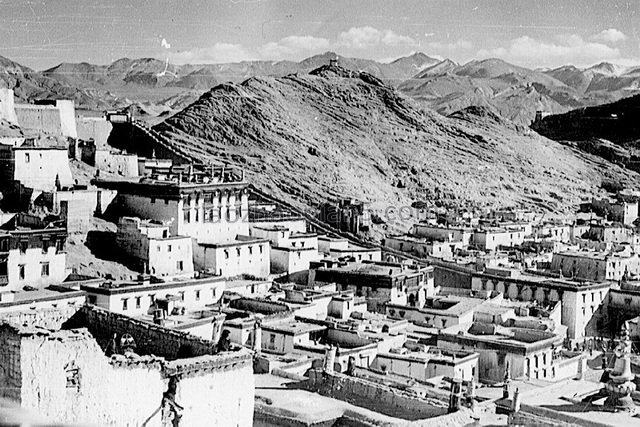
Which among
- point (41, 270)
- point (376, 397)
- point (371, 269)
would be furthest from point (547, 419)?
point (371, 269)

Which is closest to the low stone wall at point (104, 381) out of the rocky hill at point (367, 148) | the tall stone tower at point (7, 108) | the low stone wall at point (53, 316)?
the low stone wall at point (53, 316)

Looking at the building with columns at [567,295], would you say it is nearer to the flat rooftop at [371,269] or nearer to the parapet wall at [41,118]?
the flat rooftop at [371,269]

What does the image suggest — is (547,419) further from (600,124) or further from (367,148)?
(600,124)

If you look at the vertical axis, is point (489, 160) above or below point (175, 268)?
above

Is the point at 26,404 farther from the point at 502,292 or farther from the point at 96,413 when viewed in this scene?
the point at 502,292

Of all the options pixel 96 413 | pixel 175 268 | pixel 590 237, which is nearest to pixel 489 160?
pixel 590 237

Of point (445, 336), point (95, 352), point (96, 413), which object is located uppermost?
point (95, 352)
